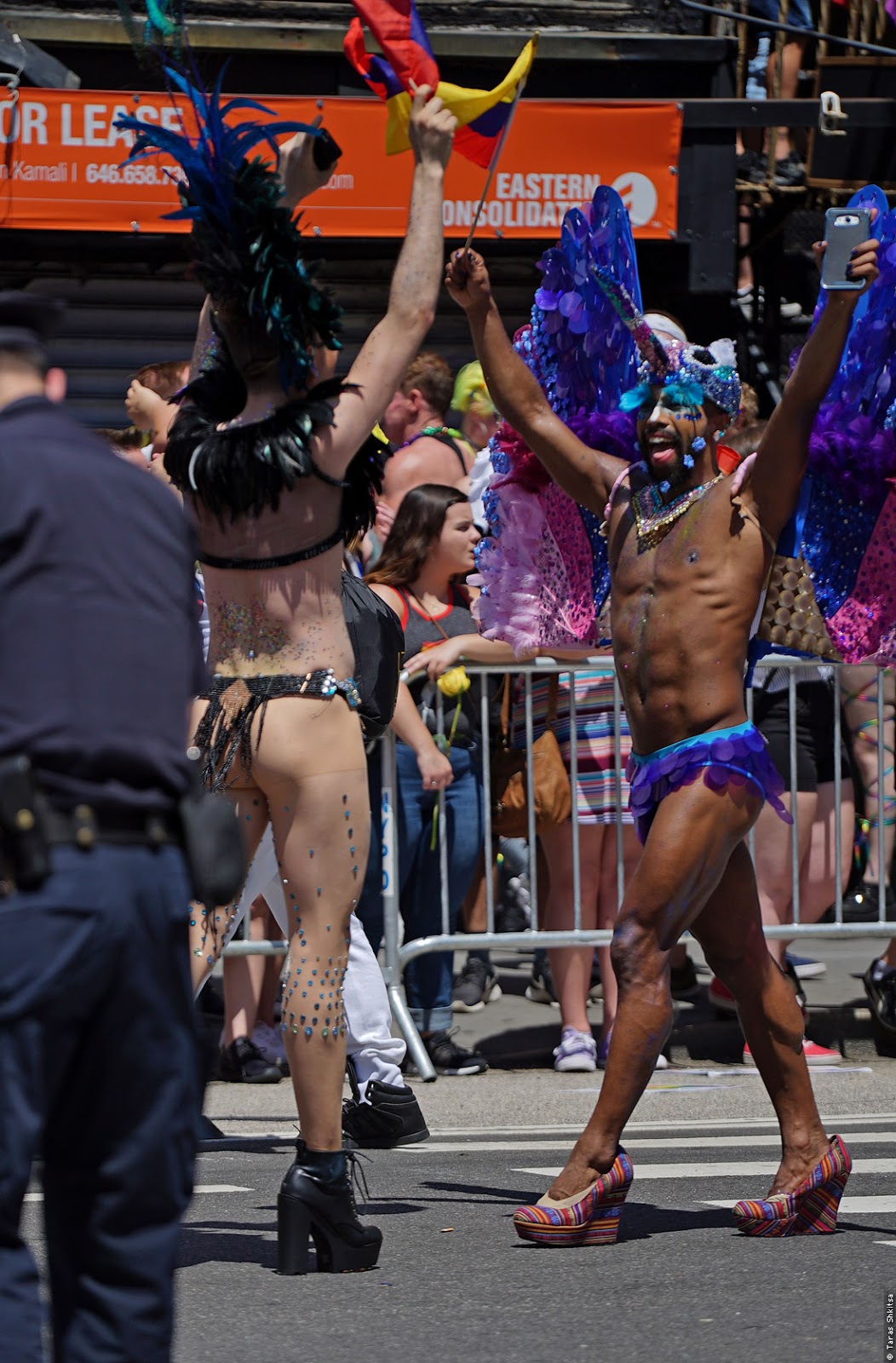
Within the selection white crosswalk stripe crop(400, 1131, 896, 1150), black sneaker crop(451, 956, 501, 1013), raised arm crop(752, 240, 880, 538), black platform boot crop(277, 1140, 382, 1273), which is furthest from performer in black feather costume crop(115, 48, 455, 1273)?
black sneaker crop(451, 956, 501, 1013)

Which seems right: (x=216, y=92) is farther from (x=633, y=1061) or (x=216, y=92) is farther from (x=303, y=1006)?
(x=633, y=1061)

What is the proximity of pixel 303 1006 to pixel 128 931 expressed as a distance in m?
1.62

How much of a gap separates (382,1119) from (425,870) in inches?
66.3

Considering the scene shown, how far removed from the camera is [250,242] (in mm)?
4117

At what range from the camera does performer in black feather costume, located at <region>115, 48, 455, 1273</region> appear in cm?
410

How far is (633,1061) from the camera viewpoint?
14.9 feet

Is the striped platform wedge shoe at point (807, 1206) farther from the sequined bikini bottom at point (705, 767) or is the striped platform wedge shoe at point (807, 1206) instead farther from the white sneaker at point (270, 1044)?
the white sneaker at point (270, 1044)

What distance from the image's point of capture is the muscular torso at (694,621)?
15.6ft

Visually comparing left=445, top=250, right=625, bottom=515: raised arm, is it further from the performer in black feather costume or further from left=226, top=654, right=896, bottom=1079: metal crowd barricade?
left=226, top=654, right=896, bottom=1079: metal crowd barricade

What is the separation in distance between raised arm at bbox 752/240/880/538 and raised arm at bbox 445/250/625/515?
468 millimetres

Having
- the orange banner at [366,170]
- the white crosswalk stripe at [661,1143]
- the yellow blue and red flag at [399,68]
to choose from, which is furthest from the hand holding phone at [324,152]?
the orange banner at [366,170]

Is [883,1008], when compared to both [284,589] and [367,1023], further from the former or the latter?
[284,589]

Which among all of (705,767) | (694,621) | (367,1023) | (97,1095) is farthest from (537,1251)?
(97,1095)

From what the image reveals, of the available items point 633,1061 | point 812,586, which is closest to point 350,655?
point 633,1061
